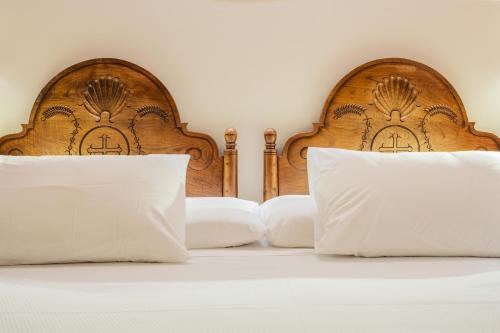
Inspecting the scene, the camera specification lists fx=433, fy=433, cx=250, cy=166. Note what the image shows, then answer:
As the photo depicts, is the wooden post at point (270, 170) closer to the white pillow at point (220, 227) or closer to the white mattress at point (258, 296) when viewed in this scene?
the white pillow at point (220, 227)

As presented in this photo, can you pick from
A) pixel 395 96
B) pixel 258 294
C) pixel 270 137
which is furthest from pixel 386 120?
pixel 258 294

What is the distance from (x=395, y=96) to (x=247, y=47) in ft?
2.67

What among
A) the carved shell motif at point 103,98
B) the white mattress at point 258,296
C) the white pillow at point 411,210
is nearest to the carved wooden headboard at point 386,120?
the white pillow at point 411,210

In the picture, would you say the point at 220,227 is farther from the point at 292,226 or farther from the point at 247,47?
the point at 247,47

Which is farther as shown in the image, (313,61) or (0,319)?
→ (313,61)

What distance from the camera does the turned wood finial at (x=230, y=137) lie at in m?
2.17

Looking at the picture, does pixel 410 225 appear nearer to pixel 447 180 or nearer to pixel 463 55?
pixel 447 180

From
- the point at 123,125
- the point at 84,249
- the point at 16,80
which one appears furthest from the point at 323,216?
the point at 16,80

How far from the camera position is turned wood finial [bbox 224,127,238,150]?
217cm

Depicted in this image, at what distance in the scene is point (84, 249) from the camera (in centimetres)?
135

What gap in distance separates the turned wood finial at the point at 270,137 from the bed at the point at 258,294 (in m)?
0.65

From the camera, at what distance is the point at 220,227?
5.40 ft

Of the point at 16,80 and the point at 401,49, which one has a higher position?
the point at 401,49

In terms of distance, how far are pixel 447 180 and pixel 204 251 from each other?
2.96 ft
